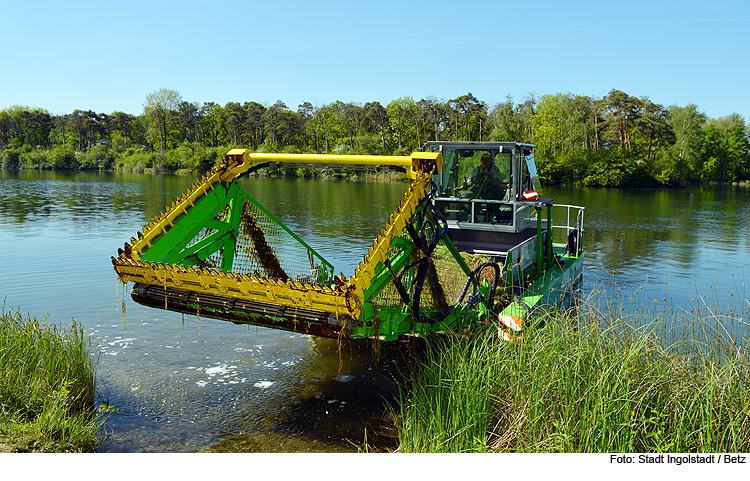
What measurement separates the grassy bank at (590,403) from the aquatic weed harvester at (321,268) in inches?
36.7

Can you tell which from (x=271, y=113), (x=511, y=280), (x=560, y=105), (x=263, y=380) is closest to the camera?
(x=263, y=380)

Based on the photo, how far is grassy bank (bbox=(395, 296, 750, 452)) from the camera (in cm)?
412

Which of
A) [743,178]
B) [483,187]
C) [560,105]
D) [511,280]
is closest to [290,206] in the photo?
[483,187]

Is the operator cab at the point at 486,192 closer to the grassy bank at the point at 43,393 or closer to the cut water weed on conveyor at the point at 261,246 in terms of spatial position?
the cut water weed on conveyor at the point at 261,246

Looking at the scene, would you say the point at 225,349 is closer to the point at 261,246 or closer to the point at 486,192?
the point at 261,246

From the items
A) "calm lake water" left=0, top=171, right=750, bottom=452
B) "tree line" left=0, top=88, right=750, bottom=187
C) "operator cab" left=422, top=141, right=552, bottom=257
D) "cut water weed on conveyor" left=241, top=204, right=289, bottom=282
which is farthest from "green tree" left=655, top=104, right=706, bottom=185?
"cut water weed on conveyor" left=241, top=204, right=289, bottom=282

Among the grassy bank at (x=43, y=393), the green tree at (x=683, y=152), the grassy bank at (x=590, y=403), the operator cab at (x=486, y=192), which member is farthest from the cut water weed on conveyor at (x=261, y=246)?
the green tree at (x=683, y=152)

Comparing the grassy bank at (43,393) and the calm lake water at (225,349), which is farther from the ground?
the grassy bank at (43,393)

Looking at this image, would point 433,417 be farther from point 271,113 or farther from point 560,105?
point 271,113

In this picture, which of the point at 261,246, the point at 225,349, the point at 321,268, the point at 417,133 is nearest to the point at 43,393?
the point at 261,246

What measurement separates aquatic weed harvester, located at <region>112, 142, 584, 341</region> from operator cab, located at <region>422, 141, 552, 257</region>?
0.06 metres

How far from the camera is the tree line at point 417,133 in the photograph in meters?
71.2

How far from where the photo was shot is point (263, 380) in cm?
707

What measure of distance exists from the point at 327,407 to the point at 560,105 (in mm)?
78684
